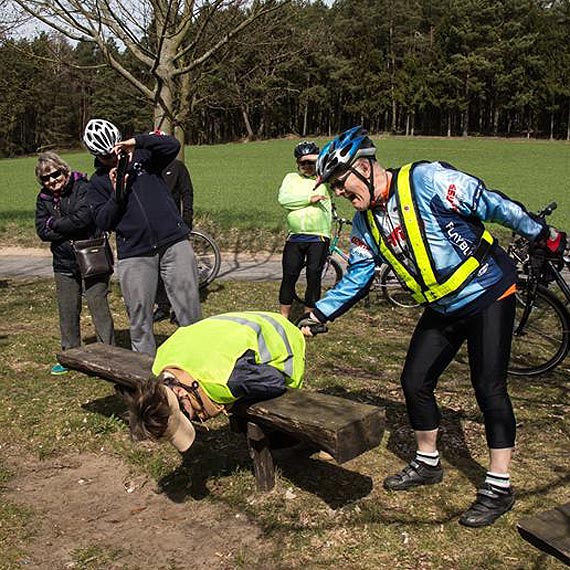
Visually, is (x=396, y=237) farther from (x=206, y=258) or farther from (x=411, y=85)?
(x=411, y=85)

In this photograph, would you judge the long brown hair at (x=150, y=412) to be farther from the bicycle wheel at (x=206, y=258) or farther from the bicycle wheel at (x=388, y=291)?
the bicycle wheel at (x=206, y=258)

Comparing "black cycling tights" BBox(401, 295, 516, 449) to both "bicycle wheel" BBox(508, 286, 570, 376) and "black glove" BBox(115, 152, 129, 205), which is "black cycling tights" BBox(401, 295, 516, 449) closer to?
"black glove" BBox(115, 152, 129, 205)

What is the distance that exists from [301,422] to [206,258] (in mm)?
7626

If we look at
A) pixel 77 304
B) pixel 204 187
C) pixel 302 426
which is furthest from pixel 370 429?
pixel 204 187

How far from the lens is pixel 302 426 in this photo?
3.63 metres

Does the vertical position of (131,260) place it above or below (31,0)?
below

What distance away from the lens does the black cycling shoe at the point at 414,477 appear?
14.0 ft

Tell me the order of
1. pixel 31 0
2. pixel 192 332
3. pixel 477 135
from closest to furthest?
pixel 192 332 → pixel 31 0 → pixel 477 135

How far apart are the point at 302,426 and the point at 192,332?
31.0 inches

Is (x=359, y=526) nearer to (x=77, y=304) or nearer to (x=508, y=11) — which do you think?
(x=77, y=304)

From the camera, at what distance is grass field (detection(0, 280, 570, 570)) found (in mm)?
3707

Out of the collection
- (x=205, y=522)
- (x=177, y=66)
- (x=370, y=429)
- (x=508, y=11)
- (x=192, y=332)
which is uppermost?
(x=508, y=11)

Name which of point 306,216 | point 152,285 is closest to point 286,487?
point 152,285

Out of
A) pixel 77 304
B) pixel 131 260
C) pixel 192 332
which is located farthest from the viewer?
pixel 77 304
